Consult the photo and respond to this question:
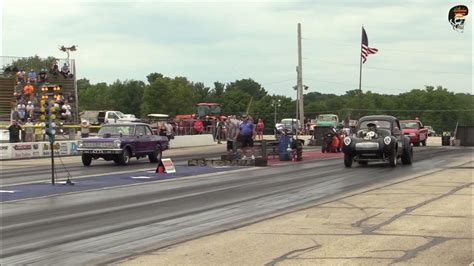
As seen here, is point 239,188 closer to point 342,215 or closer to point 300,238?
point 342,215

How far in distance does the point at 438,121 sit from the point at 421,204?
84347 mm

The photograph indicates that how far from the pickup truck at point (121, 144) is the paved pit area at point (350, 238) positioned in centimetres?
1344

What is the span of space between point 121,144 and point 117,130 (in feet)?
3.50

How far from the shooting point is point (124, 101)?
394 feet

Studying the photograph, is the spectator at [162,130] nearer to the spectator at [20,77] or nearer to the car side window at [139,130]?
the spectator at [20,77]

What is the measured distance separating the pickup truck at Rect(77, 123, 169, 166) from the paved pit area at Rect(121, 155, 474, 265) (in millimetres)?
13437

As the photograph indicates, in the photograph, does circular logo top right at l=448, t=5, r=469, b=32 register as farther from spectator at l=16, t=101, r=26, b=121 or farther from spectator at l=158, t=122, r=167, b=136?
spectator at l=16, t=101, r=26, b=121

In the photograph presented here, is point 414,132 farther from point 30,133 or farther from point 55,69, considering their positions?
point 55,69

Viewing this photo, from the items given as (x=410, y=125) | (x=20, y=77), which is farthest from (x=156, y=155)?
(x=20, y=77)

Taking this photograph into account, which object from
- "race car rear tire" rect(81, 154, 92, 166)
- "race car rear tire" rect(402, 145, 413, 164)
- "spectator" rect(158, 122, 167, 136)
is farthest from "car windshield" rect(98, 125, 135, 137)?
"spectator" rect(158, 122, 167, 136)

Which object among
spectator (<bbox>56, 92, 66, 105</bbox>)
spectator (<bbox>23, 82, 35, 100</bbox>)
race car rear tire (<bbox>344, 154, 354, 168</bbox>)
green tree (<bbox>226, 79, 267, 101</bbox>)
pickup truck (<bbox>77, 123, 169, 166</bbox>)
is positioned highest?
green tree (<bbox>226, 79, 267, 101</bbox>)

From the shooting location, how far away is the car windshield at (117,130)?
997 inches

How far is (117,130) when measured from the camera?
25453 mm

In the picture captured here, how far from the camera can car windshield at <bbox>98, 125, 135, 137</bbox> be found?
2533cm
